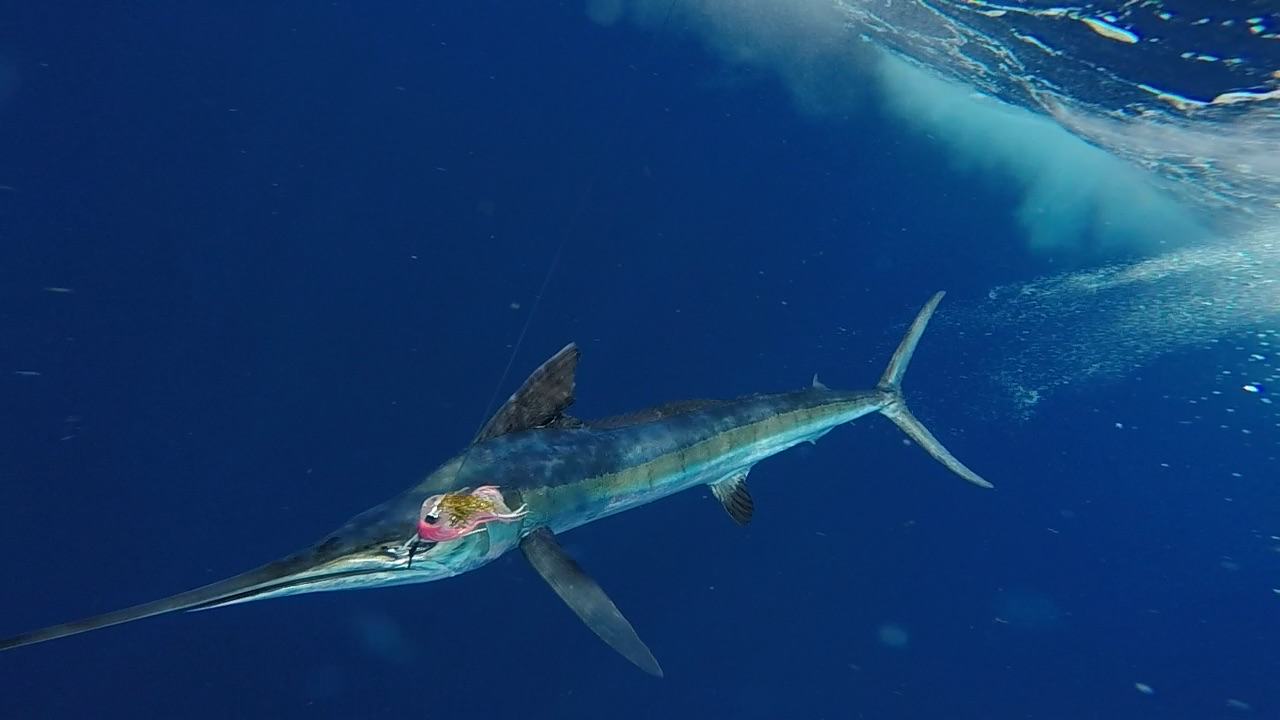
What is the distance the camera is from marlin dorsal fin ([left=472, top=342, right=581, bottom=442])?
3779mm

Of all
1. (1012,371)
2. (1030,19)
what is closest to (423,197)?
(1030,19)

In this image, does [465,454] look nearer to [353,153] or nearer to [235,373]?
[235,373]

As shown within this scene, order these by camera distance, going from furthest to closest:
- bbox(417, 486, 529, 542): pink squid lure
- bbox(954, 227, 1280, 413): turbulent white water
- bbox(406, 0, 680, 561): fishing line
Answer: bbox(954, 227, 1280, 413): turbulent white water
bbox(406, 0, 680, 561): fishing line
bbox(417, 486, 529, 542): pink squid lure

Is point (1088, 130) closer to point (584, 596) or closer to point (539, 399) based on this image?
point (539, 399)

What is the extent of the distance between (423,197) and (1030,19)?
12.3 meters

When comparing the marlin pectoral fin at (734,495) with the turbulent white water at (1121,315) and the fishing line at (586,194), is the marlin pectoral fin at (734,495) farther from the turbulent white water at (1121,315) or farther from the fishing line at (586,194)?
the turbulent white water at (1121,315)

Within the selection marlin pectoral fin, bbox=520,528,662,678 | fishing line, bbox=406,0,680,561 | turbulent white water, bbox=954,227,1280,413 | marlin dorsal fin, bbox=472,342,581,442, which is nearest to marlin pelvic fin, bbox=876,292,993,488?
marlin dorsal fin, bbox=472,342,581,442

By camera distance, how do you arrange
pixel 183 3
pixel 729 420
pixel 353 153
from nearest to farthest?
1. pixel 729 420
2. pixel 183 3
3. pixel 353 153

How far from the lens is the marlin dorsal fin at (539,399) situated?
A: 3.78 meters

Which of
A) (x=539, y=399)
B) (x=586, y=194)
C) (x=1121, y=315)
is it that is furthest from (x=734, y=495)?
(x=1121, y=315)

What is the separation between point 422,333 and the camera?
1134 centimetres

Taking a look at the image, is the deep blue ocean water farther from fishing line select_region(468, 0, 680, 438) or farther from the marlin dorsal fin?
the marlin dorsal fin

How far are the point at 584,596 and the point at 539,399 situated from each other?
4.29 ft

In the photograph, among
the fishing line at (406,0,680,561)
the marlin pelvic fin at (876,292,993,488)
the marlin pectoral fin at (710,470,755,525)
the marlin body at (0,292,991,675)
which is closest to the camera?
the marlin body at (0,292,991,675)
